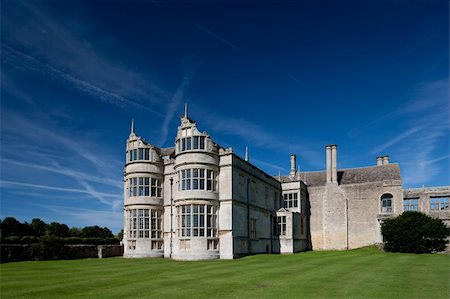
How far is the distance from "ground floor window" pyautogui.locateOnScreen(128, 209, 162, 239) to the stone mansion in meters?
0.09

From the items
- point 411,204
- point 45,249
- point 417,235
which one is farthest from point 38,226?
point 417,235

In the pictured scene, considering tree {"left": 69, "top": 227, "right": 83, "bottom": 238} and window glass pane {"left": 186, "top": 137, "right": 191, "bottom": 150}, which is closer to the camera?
window glass pane {"left": 186, "top": 137, "right": 191, "bottom": 150}

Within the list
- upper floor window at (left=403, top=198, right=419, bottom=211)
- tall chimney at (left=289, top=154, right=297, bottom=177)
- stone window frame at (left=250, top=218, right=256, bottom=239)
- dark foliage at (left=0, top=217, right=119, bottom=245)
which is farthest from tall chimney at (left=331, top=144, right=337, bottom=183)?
dark foliage at (left=0, top=217, right=119, bottom=245)

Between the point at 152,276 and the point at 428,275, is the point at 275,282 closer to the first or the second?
the point at 152,276

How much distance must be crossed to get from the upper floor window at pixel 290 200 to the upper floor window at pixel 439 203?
15491mm

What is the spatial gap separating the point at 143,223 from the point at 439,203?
1313 inches

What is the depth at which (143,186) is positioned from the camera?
3478cm

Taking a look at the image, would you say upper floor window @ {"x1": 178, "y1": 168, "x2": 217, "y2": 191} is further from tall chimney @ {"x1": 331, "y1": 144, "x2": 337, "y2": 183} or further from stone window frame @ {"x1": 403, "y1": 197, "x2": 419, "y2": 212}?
stone window frame @ {"x1": 403, "y1": 197, "x2": 419, "y2": 212}

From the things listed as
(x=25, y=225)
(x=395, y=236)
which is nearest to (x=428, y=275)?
(x=395, y=236)

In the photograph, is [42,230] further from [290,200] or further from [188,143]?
[188,143]

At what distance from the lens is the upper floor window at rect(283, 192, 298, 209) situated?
1751 inches

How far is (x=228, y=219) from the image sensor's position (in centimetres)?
3067

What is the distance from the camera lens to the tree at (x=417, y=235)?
113 feet

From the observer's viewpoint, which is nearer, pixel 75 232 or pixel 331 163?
pixel 331 163
